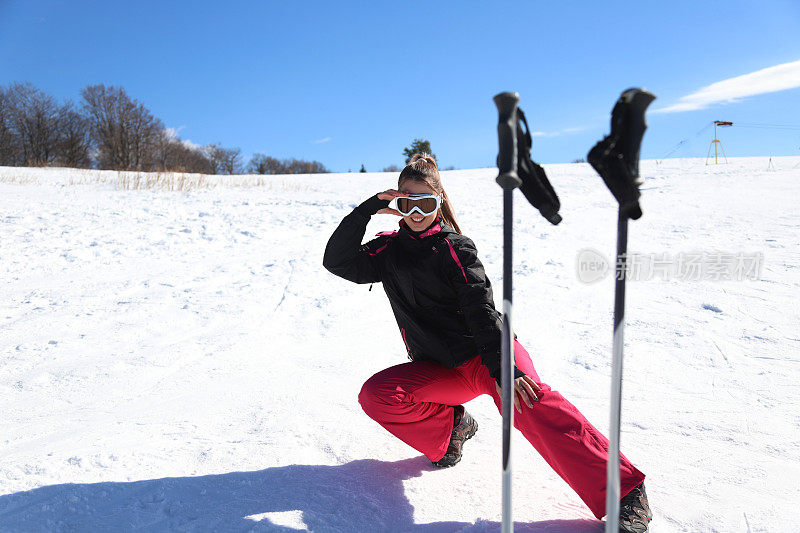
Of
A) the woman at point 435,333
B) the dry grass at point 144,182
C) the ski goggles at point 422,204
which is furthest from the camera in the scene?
the dry grass at point 144,182

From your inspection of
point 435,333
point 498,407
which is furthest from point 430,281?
point 498,407

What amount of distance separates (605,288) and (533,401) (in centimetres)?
344

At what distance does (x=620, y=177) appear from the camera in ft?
3.73

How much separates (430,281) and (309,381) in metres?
1.29

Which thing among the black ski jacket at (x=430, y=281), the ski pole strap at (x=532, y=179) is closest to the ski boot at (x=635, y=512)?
the black ski jacket at (x=430, y=281)

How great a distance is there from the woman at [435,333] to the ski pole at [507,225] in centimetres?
36

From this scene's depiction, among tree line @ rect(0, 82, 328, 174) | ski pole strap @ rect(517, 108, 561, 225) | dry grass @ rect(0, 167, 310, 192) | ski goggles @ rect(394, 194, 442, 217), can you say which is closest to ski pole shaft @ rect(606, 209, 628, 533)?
ski pole strap @ rect(517, 108, 561, 225)

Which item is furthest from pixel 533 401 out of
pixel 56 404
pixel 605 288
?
pixel 605 288

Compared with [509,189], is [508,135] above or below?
above

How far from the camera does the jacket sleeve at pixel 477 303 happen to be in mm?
1738

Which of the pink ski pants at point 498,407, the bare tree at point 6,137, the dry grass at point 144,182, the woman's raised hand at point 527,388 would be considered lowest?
the pink ski pants at point 498,407

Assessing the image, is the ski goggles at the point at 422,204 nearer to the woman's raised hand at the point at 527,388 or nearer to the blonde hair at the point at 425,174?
the blonde hair at the point at 425,174

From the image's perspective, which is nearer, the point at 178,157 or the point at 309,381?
the point at 309,381

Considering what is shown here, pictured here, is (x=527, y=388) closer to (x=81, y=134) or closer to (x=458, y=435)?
(x=458, y=435)
